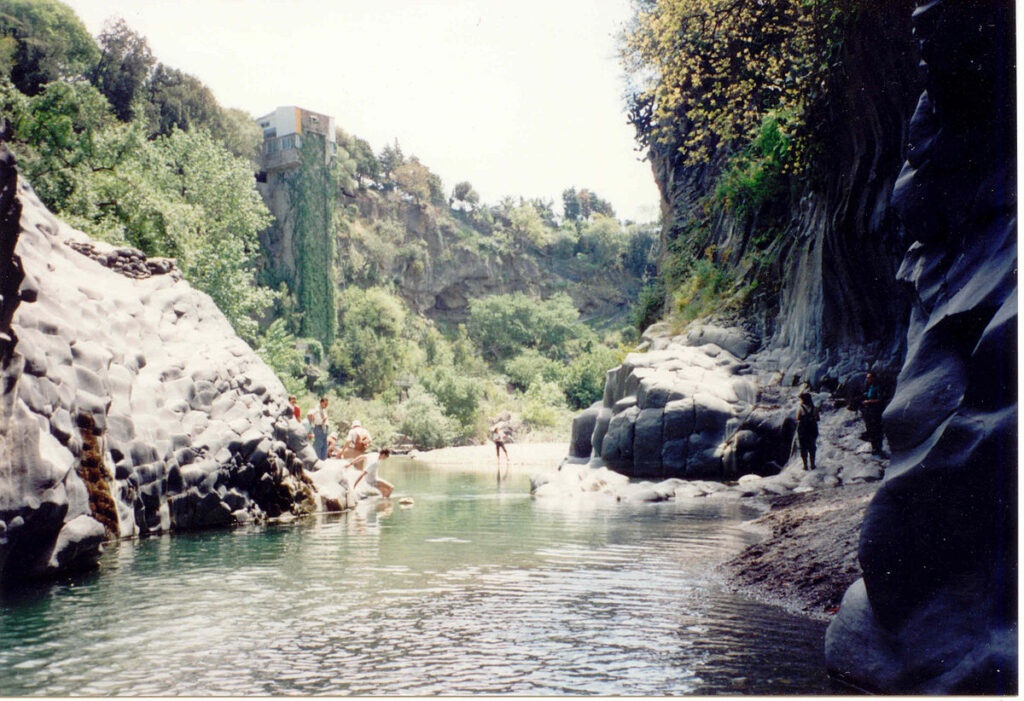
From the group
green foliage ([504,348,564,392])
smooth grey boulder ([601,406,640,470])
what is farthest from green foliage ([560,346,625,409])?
smooth grey boulder ([601,406,640,470])

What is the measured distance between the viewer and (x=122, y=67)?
45.2 feet

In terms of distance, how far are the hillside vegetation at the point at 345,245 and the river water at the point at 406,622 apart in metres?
4.75

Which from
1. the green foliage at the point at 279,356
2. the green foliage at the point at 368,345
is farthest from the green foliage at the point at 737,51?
the green foliage at the point at 368,345

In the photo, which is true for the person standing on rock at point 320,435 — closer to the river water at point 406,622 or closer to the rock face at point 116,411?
the rock face at point 116,411

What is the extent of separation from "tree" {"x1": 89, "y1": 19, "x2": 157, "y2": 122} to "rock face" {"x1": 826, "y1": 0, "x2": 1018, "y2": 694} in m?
5.98

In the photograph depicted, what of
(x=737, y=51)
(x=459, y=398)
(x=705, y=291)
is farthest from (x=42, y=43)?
(x=459, y=398)

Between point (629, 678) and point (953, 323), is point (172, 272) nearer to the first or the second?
point (629, 678)

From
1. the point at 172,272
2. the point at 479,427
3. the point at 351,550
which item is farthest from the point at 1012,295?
the point at 479,427

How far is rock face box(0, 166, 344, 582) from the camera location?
6.40 metres

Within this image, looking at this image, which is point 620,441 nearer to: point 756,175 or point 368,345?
point 756,175

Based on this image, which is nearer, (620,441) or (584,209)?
(620,441)

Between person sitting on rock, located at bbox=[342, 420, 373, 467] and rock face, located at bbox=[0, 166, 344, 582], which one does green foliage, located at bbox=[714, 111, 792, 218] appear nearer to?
person sitting on rock, located at bbox=[342, 420, 373, 467]

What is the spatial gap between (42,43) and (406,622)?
28.0 ft

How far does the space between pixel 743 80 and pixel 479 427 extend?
75.7 ft
